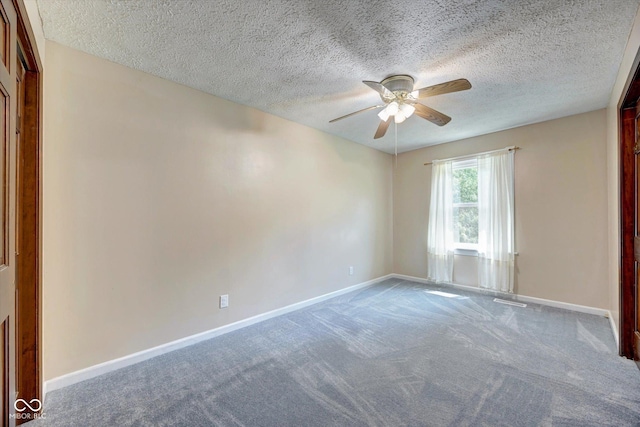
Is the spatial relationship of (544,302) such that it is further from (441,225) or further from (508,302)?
(441,225)

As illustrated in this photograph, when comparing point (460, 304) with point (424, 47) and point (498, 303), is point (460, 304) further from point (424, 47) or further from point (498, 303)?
point (424, 47)

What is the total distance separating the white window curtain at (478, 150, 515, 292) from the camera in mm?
3732

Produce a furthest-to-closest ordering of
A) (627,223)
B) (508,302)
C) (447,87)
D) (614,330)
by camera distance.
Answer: (508,302)
(614,330)
(627,223)
(447,87)

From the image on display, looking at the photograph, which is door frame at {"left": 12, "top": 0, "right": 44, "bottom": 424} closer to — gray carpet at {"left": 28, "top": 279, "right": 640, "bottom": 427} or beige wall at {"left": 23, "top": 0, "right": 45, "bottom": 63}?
beige wall at {"left": 23, "top": 0, "right": 45, "bottom": 63}

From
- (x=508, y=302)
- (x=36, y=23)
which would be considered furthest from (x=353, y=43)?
(x=508, y=302)

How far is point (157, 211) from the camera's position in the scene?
91.7 inches

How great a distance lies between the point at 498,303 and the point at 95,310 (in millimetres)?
4323

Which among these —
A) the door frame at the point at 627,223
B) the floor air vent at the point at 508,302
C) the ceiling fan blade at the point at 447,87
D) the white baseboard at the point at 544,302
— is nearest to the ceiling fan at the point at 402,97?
the ceiling fan blade at the point at 447,87

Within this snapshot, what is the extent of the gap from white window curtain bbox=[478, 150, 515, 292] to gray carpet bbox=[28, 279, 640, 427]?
35.6 inches

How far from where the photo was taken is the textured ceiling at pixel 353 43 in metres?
1.59

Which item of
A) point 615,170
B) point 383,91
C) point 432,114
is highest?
point 383,91

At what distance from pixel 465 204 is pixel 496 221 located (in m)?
0.55

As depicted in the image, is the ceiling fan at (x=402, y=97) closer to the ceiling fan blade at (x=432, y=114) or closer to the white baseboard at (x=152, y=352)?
the ceiling fan blade at (x=432, y=114)

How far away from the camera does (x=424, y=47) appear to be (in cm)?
194
